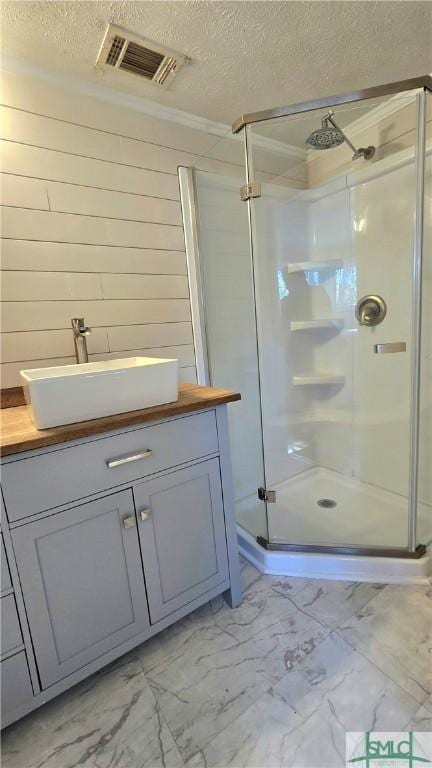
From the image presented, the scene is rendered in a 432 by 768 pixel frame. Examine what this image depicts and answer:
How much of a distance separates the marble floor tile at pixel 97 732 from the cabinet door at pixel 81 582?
0.47 feet

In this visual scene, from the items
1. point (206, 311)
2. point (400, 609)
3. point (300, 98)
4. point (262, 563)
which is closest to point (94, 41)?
point (300, 98)

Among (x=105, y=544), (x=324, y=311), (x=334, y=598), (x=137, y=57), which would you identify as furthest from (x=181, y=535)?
(x=137, y=57)

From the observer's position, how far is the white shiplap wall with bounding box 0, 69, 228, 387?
4.32 feet

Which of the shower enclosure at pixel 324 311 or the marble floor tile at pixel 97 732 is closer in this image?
the marble floor tile at pixel 97 732

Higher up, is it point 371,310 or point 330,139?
point 330,139

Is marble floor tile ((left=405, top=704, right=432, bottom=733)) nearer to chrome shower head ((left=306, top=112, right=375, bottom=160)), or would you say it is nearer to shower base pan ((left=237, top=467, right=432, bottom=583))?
shower base pan ((left=237, top=467, right=432, bottom=583))

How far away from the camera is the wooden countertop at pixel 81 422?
0.89 m

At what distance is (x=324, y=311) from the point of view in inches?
81.4

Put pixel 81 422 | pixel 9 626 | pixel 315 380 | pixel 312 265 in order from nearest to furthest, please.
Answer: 1. pixel 9 626
2. pixel 81 422
3. pixel 312 265
4. pixel 315 380

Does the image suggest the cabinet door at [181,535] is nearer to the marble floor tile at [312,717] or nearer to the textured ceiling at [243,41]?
the marble floor tile at [312,717]

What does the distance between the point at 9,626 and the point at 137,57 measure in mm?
1925

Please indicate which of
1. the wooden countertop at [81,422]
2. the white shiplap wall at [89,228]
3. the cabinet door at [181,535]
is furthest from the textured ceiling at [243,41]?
the cabinet door at [181,535]

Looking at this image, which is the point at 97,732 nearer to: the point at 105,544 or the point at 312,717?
the point at 105,544

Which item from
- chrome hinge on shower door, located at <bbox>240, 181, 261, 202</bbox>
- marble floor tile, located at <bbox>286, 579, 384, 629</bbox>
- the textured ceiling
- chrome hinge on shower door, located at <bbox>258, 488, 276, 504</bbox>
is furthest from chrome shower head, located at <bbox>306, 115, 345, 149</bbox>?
marble floor tile, located at <bbox>286, 579, 384, 629</bbox>
